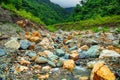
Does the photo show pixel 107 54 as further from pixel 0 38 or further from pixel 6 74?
pixel 0 38

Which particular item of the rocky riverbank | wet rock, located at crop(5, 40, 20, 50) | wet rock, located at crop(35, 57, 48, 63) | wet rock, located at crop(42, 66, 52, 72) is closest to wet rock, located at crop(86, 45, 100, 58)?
the rocky riverbank

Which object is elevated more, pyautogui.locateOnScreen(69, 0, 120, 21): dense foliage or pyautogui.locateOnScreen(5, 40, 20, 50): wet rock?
pyautogui.locateOnScreen(5, 40, 20, 50): wet rock

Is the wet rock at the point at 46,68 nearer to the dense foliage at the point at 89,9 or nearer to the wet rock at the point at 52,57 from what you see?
the wet rock at the point at 52,57

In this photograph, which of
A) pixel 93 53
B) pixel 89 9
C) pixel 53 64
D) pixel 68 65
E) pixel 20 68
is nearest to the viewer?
pixel 20 68

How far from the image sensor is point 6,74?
17.1 ft

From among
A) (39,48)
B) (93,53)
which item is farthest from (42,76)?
(39,48)

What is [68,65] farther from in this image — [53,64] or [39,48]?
[39,48]

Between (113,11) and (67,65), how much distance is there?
41.2 m

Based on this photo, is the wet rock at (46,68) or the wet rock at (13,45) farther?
the wet rock at (13,45)

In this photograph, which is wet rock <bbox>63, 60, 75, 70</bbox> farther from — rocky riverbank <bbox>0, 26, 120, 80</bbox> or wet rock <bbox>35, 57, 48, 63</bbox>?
wet rock <bbox>35, 57, 48, 63</bbox>

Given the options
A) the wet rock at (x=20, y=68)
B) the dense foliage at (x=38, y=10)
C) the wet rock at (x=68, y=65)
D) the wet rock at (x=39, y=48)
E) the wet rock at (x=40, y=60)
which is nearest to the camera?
the wet rock at (x=20, y=68)

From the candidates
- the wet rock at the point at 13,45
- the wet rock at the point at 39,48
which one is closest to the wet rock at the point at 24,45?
the wet rock at the point at 13,45

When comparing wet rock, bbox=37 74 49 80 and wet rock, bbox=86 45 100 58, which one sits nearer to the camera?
wet rock, bbox=37 74 49 80

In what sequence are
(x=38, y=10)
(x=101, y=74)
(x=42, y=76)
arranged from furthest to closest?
(x=38, y=10), (x=42, y=76), (x=101, y=74)
